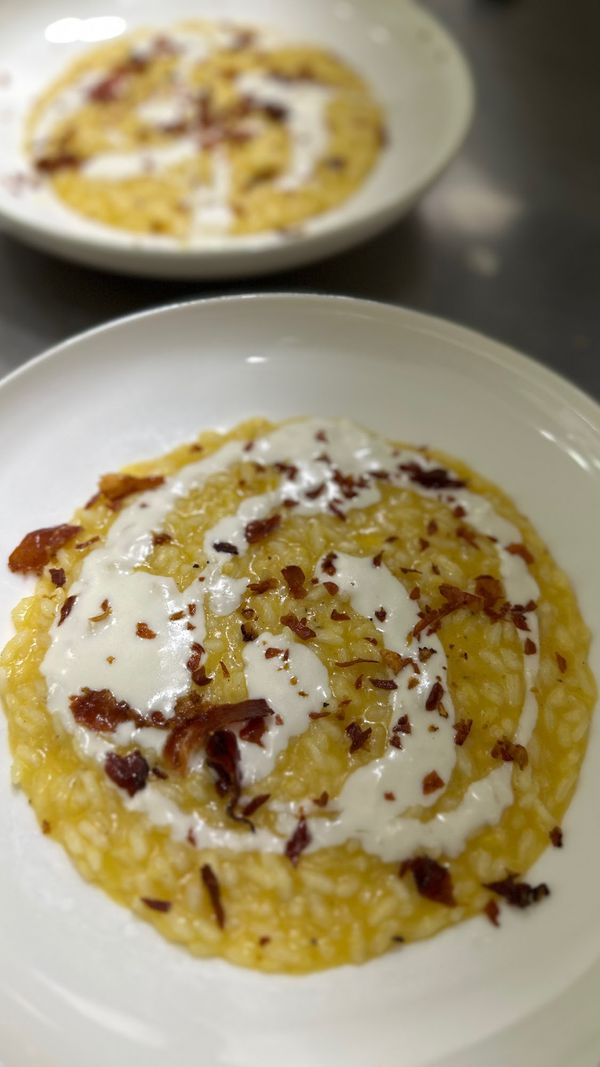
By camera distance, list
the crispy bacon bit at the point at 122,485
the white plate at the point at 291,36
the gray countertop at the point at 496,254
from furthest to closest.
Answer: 1. the gray countertop at the point at 496,254
2. the white plate at the point at 291,36
3. the crispy bacon bit at the point at 122,485

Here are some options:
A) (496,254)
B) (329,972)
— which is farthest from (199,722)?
(496,254)

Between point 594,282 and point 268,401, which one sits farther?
point 594,282

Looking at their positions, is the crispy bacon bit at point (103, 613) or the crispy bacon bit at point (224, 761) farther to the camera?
the crispy bacon bit at point (103, 613)

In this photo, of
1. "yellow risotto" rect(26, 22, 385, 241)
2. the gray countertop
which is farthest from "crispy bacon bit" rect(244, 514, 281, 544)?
"yellow risotto" rect(26, 22, 385, 241)

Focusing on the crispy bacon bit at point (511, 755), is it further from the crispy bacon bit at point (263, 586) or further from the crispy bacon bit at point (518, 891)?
the crispy bacon bit at point (263, 586)

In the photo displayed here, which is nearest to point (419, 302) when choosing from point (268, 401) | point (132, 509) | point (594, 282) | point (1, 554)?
point (594, 282)

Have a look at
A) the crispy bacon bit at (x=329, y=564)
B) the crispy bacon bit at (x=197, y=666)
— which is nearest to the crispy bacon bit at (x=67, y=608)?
the crispy bacon bit at (x=197, y=666)

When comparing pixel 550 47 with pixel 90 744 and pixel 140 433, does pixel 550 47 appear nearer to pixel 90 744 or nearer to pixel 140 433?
pixel 140 433
